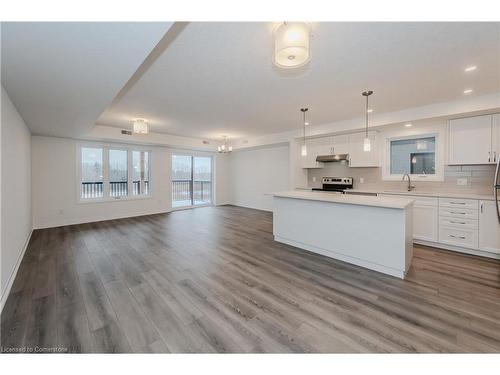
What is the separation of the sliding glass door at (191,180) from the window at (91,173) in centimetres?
224

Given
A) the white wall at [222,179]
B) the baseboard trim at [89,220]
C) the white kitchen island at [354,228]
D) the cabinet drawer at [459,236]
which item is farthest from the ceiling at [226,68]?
the white wall at [222,179]

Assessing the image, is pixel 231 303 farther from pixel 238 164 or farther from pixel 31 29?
pixel 238 164

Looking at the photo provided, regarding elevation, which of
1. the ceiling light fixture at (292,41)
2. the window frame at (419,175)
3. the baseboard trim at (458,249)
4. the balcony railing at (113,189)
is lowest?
the baseboard trim at (458,249)

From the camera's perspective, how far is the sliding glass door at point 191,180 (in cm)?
789

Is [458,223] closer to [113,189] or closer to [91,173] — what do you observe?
[113,189]

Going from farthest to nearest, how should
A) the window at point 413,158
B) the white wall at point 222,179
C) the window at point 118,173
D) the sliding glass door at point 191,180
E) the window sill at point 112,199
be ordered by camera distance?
1. the white wall at point 222,179
2. the sliding glass door at point 191,180
3. the window at point 118,173
4. the window sill at point 112,199
5. the window at point 413,158

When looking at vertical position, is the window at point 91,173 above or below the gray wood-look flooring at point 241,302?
above

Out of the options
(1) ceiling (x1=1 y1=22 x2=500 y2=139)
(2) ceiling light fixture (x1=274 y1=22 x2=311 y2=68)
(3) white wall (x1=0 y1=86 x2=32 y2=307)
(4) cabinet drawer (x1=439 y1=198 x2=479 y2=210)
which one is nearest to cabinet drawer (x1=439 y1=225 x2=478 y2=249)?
(4) cabinet drawer (x1=439 y1=198 x2=479 y2=210)

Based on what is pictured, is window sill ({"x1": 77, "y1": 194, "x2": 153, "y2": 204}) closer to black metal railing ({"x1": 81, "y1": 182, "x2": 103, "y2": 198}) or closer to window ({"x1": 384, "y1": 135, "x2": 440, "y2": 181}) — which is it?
black metal railing ({"x1": 81, "y1": 182, "x2": 103, "y2": 198})

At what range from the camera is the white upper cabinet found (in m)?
4.73

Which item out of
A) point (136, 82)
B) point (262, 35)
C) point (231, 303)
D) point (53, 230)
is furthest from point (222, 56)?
point (53, 230)

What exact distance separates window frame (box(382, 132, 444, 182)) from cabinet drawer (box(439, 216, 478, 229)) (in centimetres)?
100

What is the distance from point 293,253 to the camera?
3455 mm

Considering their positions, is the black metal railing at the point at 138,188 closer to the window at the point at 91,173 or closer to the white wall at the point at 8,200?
the window at the point at 91,173
